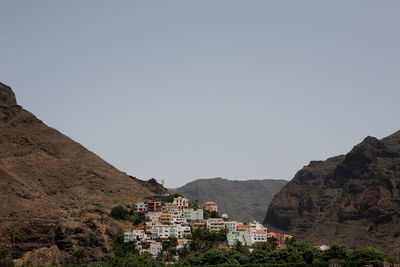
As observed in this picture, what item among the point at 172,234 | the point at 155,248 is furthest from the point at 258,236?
the point at 155,248

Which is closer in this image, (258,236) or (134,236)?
(134,236)

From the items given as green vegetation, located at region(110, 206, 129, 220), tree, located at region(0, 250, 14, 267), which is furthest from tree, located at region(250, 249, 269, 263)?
green vegetation, located at region(110, 206, 129, 220)

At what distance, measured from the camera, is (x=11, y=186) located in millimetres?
187625

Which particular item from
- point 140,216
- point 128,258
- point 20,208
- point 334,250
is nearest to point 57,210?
point 20,208

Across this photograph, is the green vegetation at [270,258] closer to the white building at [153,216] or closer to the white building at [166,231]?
the white building at [166,231]

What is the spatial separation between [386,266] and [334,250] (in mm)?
68096

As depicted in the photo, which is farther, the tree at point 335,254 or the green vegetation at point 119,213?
the green vegetation at point 119,213

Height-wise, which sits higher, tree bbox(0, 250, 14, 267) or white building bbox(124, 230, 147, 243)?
white building bbox(124, 230, 147, 243)

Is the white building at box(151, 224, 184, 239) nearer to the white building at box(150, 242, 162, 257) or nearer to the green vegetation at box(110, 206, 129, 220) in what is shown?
the white building at box(150, 242, 162, 257)

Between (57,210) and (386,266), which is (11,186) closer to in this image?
(57,210)

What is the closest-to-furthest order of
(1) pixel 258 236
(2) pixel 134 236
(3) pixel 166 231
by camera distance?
(2) pixel 134 236 → (3) pixel 166 231 → (1) pixel 258 236

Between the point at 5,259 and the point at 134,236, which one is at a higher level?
the point at 134,236

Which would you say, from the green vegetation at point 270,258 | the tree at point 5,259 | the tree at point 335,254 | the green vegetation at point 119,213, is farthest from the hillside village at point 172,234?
the tree at point 5,259

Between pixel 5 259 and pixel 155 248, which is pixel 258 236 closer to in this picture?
pixel 155 248
